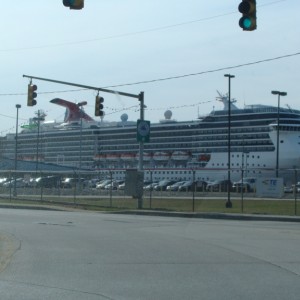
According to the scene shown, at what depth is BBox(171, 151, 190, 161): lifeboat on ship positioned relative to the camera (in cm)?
9070

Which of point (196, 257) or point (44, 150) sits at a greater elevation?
point (44, 150)

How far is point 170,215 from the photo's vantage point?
31406 mm

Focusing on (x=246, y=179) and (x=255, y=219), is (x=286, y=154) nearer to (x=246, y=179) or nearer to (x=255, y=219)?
(x=246, y=179)

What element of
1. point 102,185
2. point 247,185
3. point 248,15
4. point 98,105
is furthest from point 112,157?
point 248,15

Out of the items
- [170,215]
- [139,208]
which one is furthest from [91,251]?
[139,208]

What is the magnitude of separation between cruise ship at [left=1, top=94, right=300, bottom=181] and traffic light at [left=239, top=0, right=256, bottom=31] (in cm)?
5825

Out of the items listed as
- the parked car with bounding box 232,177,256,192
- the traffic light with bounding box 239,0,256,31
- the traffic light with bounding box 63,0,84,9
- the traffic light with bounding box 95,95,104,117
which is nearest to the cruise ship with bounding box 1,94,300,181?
the parked car with bounding box 232,177,256,192

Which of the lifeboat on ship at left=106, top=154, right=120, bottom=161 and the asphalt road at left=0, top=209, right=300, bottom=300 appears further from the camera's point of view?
the lifeboat on ship at left=106, top=154, right=120, bottom=161

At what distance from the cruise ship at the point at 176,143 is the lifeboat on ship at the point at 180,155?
1.1 inches

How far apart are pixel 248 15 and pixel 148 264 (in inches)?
253

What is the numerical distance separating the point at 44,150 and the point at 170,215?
242ft

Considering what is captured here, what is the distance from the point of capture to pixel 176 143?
304 feet

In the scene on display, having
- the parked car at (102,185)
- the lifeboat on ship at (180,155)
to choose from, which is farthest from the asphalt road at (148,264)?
the lifeboat on ship at (180,155)

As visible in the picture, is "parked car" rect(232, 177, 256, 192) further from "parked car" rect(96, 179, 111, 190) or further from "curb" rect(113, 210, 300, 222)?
"curb" rect(113, 210, 300, 222)
